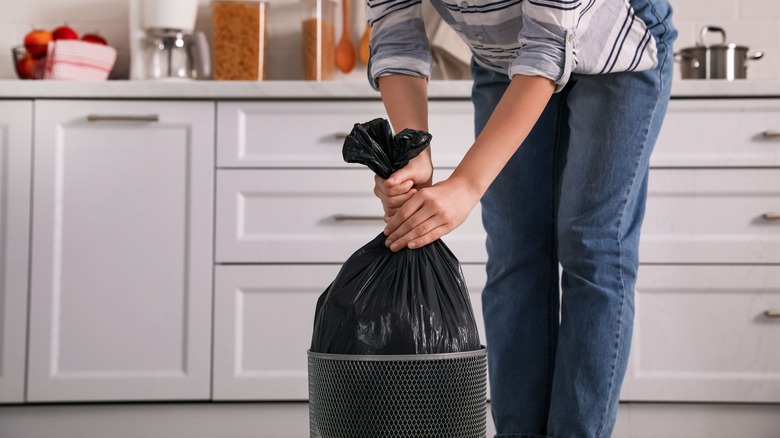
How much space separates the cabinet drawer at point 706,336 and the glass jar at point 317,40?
103 cm

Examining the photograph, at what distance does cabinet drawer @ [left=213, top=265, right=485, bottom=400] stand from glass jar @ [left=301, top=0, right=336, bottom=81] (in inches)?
25.5

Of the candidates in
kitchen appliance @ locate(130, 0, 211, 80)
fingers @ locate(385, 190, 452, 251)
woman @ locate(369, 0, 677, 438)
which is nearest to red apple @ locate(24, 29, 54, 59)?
kitchen appliance @ locate(130, 0, 211, 80)

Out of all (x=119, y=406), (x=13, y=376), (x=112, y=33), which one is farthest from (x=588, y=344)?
(x=112, y=33)

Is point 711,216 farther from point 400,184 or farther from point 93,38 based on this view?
point 93,38

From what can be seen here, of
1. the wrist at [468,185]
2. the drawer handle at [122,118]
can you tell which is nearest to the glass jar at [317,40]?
the drawer handle at [122,118]

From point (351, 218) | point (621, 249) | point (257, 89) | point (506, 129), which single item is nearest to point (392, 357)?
→ point (506, 129)

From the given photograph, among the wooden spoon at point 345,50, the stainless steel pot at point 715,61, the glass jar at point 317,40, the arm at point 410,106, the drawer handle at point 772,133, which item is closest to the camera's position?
the arm at point 410,106

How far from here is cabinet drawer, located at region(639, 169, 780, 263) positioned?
1.98 metres

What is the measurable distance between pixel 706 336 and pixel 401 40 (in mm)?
1239

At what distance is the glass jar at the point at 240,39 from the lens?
92.2 inches

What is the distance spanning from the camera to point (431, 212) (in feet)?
2.95

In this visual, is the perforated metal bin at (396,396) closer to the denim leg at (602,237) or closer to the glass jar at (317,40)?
the denim leg at (602,237)

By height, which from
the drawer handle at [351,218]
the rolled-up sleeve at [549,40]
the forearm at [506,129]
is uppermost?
the rolled-up sleeve at [549,40]

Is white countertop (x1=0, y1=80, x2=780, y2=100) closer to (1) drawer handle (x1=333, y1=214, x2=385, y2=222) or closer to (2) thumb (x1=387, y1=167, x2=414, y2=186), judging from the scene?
(1) drawer handle (x1=333, y1=214, x2=385, y2=222)
